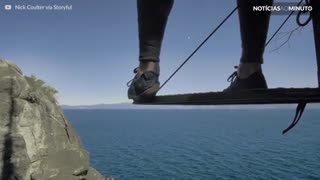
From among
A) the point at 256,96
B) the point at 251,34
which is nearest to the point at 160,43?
the point at 251,34

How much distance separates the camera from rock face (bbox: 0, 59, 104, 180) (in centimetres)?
2941

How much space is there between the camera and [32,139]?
34.3 metres

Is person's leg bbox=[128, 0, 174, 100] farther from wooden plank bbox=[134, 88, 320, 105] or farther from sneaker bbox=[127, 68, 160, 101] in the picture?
wooden plank bbox=[134, 88, 320, 105]

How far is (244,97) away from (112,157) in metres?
92.6

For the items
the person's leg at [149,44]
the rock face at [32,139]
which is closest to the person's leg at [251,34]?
the person's leg at [149,44]

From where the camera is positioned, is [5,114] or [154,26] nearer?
[154,26]

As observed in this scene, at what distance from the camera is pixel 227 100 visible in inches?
119

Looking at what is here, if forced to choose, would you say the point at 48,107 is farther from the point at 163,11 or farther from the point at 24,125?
the point at 163,11

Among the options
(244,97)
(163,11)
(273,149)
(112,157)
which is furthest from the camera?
(273,149)

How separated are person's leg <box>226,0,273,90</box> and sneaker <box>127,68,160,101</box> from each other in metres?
0.77

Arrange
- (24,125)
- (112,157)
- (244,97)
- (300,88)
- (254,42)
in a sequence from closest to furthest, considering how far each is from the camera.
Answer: (300,88)
(244,97)
(254,42)
(24,125)
(112,157)

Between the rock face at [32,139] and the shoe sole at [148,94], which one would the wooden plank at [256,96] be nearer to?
the shoe sole at [148,94]

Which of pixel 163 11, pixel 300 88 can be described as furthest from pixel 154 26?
pixel 300 88

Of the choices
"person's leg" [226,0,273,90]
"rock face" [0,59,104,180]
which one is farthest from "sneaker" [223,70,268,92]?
"rock face" [0,59,104,180]
